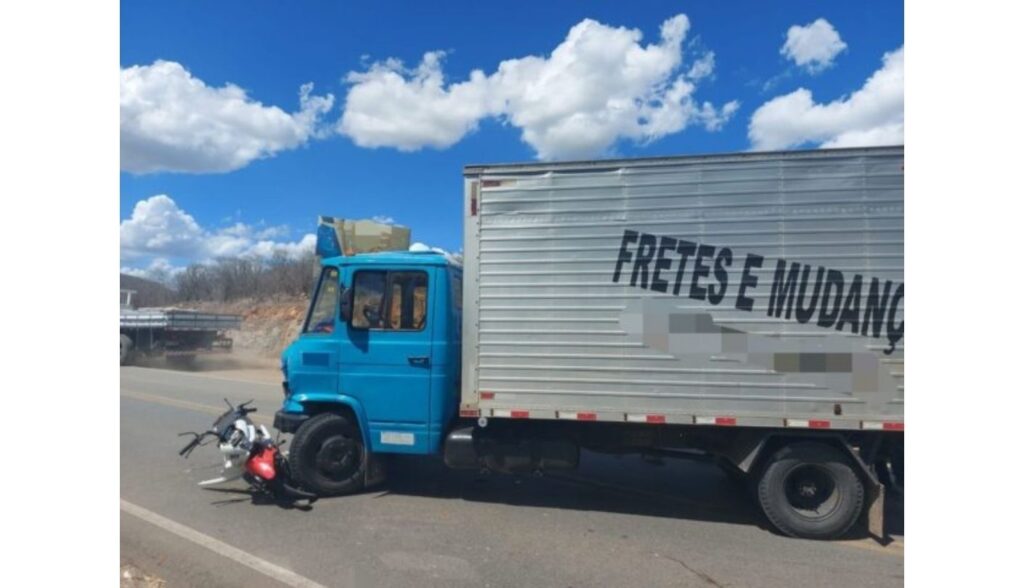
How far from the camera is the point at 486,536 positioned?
5.34m

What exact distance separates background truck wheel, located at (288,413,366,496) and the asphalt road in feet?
0.56

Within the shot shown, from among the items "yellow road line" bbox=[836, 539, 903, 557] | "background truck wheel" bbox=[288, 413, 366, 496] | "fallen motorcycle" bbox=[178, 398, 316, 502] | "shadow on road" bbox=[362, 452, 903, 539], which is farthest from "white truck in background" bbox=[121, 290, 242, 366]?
"yellow road line" bbox=[836, 539, 903, 557]

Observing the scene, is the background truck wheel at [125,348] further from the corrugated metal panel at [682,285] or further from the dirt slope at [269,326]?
the corrugated metal panel at [682,285]

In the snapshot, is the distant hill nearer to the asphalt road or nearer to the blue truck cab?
the asphalt road

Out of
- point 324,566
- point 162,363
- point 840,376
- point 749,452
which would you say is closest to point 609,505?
point 749,452

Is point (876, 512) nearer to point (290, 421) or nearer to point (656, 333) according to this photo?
point (656, 333)

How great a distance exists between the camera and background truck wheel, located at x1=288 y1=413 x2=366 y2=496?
619cm

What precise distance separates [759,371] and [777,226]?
4.15 feet

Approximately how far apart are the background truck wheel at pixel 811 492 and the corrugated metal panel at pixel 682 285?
17.6 inches

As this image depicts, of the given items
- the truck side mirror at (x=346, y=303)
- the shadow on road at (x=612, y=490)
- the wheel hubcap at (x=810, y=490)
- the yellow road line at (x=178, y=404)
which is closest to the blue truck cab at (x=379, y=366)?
the truck side mirror at (x=346, y=303)

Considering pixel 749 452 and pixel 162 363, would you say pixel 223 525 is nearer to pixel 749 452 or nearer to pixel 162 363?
pixel 749 452

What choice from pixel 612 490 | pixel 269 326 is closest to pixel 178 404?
pixel 612 490

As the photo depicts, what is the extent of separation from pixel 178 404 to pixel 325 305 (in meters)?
8.40

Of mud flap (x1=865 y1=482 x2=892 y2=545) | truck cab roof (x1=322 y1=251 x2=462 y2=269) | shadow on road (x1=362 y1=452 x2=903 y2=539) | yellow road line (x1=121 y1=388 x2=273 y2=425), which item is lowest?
yellow road line (x1=121 y1=388 x2=273 y2=425)
